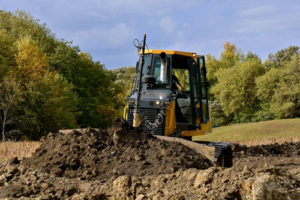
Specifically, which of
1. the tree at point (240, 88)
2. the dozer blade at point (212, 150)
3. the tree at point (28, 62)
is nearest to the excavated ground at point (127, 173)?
the dozer blade at point (212, 150)

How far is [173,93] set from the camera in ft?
28.9

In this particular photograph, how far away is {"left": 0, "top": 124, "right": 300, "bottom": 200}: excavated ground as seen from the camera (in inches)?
189

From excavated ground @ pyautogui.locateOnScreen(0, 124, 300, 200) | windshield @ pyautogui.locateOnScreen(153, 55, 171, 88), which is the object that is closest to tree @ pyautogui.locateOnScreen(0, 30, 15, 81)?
excavated ground @ pyautogui.locateOnScreen(0, 124, 300, 200)

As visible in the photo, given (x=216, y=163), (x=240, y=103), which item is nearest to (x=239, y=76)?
(x=240, y=103)

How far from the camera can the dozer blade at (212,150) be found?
7.65 metres

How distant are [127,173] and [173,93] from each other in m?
2.72

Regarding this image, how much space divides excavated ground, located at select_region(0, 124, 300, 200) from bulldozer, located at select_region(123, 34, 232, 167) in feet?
2.20

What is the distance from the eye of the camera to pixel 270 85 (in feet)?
174

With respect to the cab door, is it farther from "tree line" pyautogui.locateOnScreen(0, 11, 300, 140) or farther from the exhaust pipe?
"tree line" pyautogui.locateOnScreen(0, 11, 300, 140)

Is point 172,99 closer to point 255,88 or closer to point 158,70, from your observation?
point 158,70

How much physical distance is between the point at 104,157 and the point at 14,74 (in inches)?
987

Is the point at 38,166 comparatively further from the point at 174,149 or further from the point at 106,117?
the point at 106,117

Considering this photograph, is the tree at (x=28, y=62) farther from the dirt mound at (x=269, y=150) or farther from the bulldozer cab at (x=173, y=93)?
the bulldozer cab at (x=173, y=93)

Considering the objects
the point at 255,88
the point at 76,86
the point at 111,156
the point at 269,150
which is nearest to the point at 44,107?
the point at 76,86
